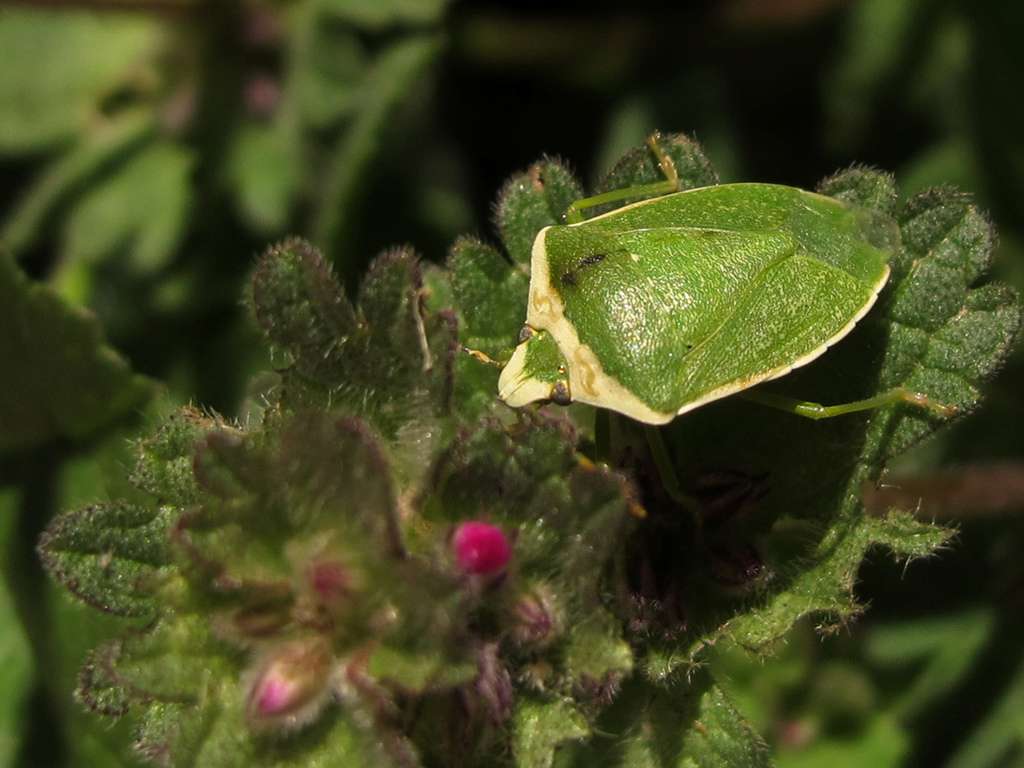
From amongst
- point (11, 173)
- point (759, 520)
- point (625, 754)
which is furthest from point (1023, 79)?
point (11, 173)

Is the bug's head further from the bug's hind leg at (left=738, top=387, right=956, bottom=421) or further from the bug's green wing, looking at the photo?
the bug's hind leg at (left=738, top=387, right=956, bottom=421)

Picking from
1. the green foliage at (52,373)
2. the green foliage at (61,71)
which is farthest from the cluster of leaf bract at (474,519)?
the green foliage at (61,71)

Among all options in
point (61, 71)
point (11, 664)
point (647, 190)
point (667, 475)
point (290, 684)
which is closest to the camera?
point (290, 684)

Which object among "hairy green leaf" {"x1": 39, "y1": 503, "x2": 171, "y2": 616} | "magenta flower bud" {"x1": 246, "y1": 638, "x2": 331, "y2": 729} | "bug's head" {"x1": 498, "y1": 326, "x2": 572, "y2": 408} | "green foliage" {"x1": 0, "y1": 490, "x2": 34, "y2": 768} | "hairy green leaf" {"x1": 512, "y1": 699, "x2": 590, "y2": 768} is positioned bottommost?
"green foliage" {"x1": 0, "y1": 490, "x2": 34, "y2": 768}

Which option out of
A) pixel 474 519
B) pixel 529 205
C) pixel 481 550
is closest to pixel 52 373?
pixel 529 205

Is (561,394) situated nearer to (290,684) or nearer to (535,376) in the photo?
(535,376)

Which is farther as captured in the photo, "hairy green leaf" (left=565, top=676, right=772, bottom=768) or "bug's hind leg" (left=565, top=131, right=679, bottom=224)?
"bug's hind leg" (left=565, top=131, right=679, bottom=224)

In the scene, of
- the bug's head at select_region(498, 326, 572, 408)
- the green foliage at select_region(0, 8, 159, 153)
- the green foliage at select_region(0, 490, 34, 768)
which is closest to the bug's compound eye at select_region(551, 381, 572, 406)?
the bug's head at select_region(498, 326, 572, 408)
